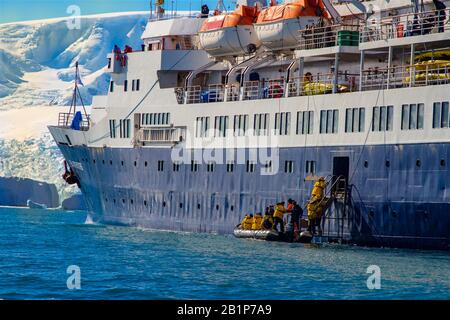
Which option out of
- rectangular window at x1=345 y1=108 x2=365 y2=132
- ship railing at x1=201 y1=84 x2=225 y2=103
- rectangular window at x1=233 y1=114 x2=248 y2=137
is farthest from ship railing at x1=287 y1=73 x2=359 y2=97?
ship railing at x1=201 y1=84 x2=225 y2=103

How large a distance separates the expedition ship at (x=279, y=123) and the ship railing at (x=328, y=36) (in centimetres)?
9

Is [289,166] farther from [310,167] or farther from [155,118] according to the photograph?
[155,118]

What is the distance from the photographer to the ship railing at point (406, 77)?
45812 millimetres

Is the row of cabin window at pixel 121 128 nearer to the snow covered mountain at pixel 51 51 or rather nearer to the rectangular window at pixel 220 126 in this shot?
the rectangular window at pixel 220 126

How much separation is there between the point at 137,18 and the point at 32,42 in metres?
14.2

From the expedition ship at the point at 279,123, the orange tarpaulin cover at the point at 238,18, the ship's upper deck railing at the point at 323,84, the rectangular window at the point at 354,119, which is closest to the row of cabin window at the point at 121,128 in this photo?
the expedition ship at the point at 279,123

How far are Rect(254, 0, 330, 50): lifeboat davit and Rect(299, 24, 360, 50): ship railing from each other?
24.8 inches

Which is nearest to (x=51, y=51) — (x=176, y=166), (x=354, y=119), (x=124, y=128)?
(x=124, y=128)

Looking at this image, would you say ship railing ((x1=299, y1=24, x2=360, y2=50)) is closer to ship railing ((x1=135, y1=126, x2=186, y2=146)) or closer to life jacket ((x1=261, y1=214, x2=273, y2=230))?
life jacket ((x1=261, y1=214, x2=273, y2=230))

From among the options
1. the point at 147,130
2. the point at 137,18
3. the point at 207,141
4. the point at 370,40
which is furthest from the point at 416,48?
the point at 137,18

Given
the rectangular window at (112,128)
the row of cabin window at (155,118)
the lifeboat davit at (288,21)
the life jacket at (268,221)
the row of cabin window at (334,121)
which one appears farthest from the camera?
the rectangular window at (112,128)

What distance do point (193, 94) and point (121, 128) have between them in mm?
4771
